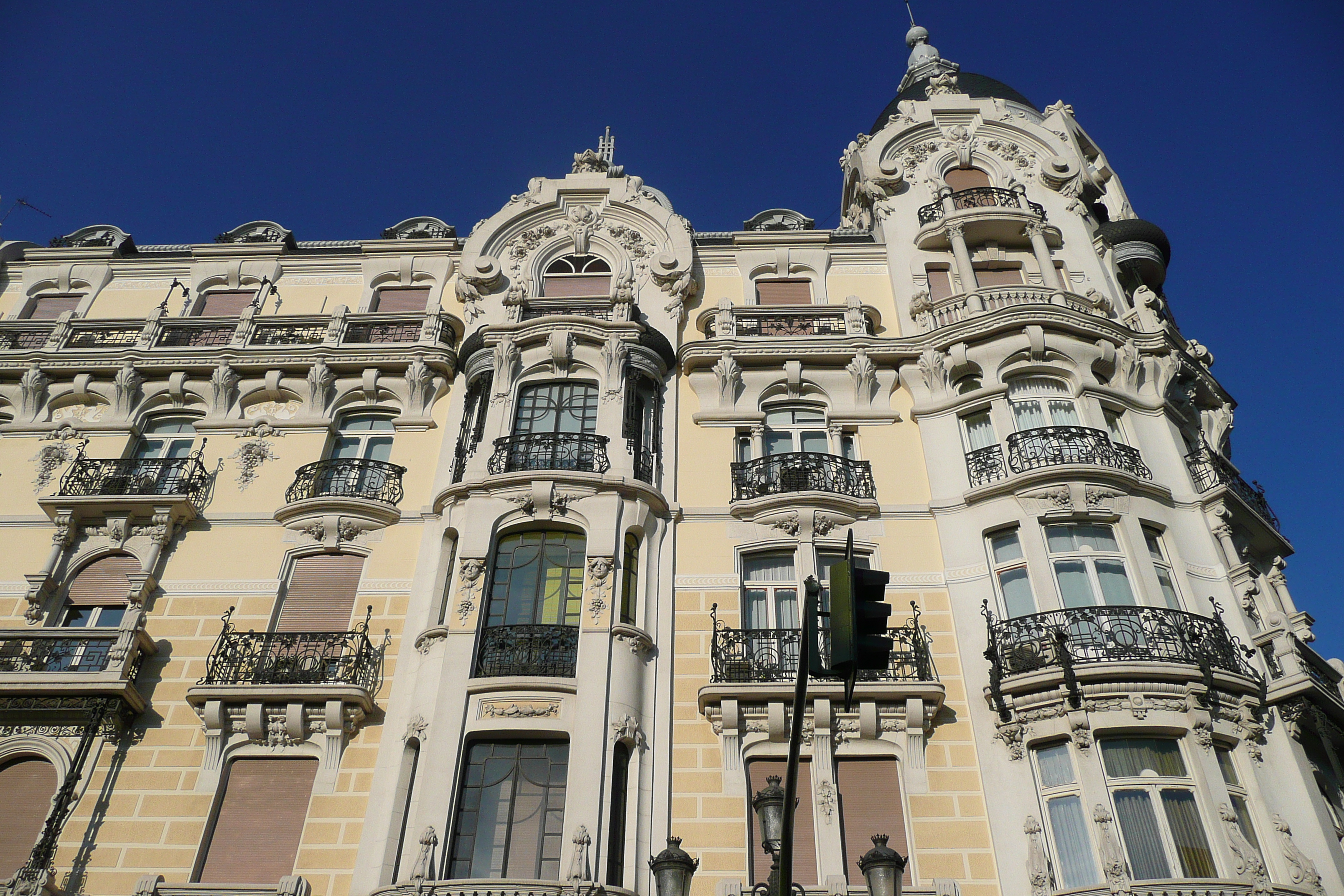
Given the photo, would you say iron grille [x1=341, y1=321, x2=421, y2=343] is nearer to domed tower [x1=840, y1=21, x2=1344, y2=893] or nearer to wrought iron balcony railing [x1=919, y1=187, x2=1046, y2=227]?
domed tower [x1=840, y1=21, x2=1344, y2=893]

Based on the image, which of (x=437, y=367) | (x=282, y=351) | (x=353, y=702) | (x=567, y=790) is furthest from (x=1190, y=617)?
(x=282, y=351)

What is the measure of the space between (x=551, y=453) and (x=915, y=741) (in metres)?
8.30

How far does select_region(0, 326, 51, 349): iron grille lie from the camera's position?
23797mm

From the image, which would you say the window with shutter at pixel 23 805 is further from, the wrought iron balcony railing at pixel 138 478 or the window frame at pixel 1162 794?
the window frame at pixel 1162 794

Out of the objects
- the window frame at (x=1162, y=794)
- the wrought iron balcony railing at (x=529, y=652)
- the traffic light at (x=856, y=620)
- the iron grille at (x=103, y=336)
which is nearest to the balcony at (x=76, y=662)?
the wrought iron balcony railing at (x=529, y=652)

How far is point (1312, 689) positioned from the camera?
1623cm

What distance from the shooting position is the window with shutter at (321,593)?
18406 mm

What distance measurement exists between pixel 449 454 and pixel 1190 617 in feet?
46.1

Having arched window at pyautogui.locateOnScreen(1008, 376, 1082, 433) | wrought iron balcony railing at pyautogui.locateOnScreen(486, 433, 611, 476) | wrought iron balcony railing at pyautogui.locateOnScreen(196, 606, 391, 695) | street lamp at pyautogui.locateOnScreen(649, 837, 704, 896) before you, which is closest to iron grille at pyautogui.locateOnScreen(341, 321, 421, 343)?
wrought iron balcony railing at pyautogui.locateOnScreen(486, 433, 611, 476)

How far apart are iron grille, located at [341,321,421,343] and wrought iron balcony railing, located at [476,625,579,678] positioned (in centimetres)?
908

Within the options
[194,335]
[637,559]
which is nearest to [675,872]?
[637,559]

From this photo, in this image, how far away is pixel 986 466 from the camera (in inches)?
762

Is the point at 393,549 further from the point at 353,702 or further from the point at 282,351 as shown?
the point at 282,351

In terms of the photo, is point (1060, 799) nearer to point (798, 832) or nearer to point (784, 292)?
point (798, 832)
